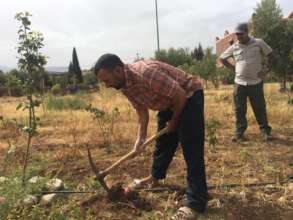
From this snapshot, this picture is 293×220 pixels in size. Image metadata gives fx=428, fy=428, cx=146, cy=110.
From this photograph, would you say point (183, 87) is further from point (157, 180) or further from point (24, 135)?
point (24, 135)

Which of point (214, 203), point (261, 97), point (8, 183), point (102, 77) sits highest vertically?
point (102, 77)

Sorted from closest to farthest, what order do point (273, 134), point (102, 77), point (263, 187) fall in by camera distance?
point (102, 77) < point (263, 187) < point (273, 134)

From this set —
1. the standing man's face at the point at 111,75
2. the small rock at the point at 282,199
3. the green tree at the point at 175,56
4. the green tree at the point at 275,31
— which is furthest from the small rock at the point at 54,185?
the green tree at the point at 175,56

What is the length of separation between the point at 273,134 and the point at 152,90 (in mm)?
3563

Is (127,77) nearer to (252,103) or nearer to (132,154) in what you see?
(132,154)

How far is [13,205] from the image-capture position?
320cm

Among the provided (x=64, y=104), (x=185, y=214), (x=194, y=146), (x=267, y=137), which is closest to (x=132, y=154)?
(x=194, y=146)

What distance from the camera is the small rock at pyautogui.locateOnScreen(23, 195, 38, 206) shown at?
3.46m

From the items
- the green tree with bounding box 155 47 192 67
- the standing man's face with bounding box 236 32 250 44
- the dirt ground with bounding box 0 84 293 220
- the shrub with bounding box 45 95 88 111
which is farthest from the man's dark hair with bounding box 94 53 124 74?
the green tree with bounding box 155 47 192 67

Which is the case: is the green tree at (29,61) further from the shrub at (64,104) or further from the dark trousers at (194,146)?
the shrub at (64,104)

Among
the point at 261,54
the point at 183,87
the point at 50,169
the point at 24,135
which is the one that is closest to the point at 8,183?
the point at 50,169

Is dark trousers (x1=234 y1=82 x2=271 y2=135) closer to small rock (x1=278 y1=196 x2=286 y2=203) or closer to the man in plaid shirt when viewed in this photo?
small rock (x1=278 y1=196 x2=286 y2=203)

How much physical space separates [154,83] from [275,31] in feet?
47.3

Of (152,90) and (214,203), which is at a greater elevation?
(152,90)
